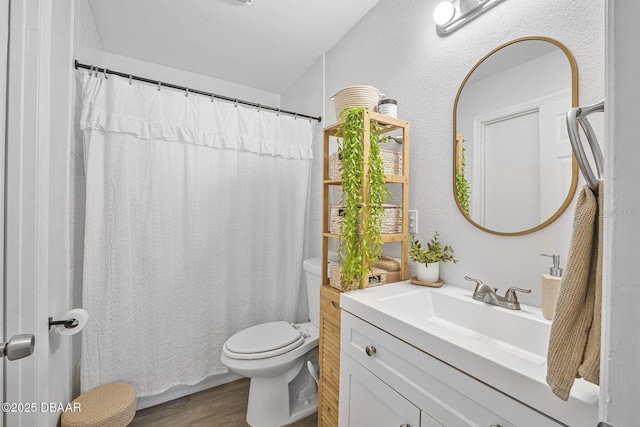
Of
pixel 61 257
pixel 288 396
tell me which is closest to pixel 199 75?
pixel 61 257

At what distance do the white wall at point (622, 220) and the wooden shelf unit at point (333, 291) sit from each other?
93cm

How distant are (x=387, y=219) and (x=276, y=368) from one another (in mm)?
978

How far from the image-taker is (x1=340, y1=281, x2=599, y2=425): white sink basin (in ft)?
1.86

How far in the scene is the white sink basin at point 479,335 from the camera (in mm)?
566

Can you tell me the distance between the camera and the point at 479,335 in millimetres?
993

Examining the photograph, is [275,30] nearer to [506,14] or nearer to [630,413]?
[506,14]

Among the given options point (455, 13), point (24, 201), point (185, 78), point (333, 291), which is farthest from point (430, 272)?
point (185, 78)

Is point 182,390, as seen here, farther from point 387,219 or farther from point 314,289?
point 387,219

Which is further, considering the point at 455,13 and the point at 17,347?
the point at 455,13

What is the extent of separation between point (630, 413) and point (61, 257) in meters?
1.69

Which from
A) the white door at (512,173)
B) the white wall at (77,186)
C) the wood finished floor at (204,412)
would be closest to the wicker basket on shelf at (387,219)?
the white door at (512,173)

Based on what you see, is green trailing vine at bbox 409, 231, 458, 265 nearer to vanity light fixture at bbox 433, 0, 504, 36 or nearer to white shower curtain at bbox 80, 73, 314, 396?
vanity light fixture at bbox 433, 0, 504, 36

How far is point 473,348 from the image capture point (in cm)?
70

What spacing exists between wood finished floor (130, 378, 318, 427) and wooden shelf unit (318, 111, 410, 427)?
47 cm
